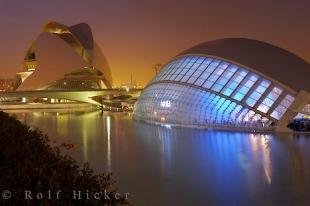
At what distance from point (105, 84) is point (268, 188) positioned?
97632 mm

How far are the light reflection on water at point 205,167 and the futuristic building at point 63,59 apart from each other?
74520 millimetres

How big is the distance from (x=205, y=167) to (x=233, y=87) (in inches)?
654

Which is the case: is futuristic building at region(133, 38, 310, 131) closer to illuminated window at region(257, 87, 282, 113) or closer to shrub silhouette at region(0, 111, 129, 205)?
illuminated window at region(257, 87, 282, 113)

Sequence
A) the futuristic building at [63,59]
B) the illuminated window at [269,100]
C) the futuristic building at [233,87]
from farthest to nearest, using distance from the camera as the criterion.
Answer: the futuristic building at [63,59] < the illuminated window at [269,100] < the futuristic building at [233,87]

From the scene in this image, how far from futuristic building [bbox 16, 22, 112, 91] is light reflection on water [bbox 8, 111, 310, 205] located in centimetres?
7452

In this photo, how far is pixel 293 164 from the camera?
1631 cm

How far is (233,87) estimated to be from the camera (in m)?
31.8

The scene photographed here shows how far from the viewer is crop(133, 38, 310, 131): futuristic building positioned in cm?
2970

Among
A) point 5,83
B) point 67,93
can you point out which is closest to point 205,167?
point 67,93

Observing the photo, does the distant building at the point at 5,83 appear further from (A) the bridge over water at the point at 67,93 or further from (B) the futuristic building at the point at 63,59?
(A) the bridge over water at the point at 67,93

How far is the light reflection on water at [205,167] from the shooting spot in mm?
11555

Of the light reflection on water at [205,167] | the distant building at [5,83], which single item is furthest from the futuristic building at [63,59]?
the light reflection on water at [205,167]

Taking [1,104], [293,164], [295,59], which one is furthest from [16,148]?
[1,104]

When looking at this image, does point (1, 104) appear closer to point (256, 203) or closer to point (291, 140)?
point (291, 140)
